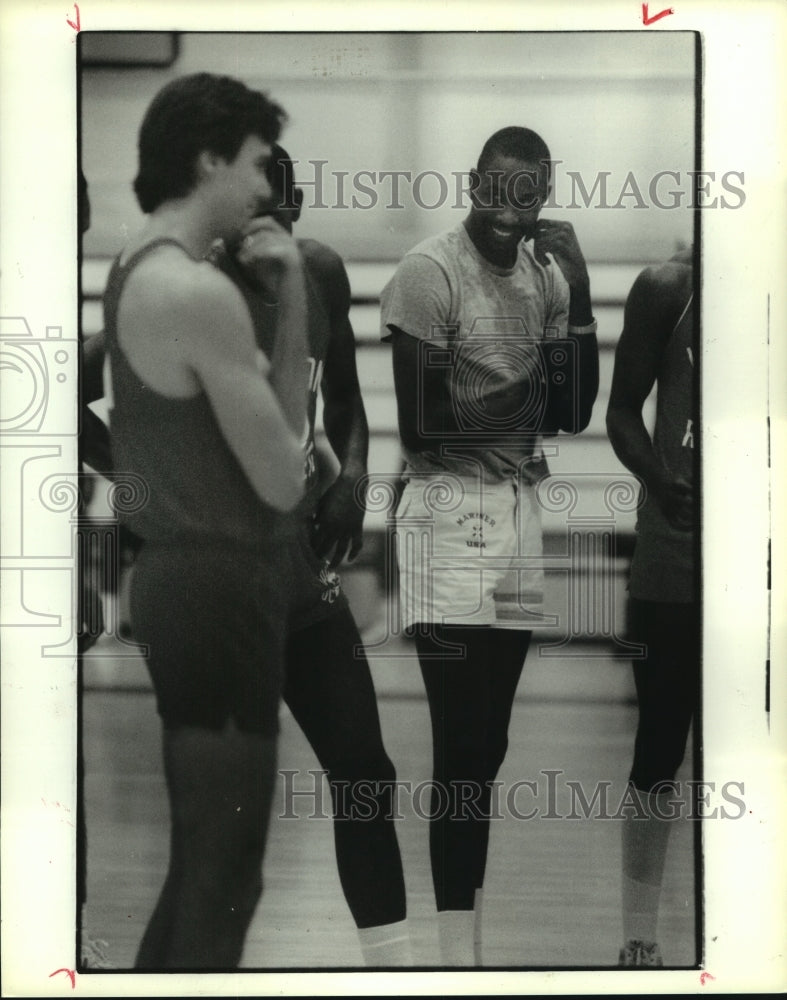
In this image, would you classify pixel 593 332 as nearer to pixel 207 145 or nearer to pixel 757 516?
pixel 757 516

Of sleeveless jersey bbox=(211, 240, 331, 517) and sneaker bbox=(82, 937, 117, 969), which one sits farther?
sneaker bbox=(82, 937, 117, 969)

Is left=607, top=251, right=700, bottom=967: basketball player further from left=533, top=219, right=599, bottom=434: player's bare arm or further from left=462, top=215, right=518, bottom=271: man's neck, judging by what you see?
left=462, top=215, right=518, bottom=271: man's neck

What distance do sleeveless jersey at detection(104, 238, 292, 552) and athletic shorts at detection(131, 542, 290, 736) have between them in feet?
0.17

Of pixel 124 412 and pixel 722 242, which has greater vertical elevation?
pixel 722 242

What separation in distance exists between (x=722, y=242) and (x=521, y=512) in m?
0.86

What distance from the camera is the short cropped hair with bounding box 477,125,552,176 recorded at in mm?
3014

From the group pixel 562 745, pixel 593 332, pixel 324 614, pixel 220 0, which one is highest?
pixel 220 0

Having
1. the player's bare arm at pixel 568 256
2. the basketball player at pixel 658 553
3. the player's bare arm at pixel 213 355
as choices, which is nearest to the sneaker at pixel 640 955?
the basketball player at pixel 658 553

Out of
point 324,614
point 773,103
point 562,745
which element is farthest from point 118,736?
point 773,103

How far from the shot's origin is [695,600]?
3088 millimetres

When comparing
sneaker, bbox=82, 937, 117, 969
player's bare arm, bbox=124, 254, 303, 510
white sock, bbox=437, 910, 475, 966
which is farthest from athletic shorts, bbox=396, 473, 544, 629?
sneaker, bbox=82, 937, 117, 969

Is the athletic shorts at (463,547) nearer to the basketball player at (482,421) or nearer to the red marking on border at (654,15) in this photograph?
the basketball player at (482,421)

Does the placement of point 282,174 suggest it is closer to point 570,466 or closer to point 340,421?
point 340,421

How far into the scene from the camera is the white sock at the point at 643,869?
3096 millimetres
